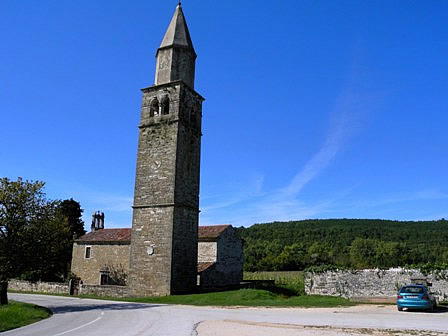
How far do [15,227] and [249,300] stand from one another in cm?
1246

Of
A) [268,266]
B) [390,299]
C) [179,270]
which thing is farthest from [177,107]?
[268,266]

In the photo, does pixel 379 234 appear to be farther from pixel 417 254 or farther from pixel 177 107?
pixel 177 107

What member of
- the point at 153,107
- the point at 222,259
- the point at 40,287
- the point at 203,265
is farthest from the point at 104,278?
the point at 153,107

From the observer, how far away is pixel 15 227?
19.2 meters

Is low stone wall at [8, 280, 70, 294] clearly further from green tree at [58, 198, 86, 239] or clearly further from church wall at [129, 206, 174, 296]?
green tree at [58, 198, 86, 239]

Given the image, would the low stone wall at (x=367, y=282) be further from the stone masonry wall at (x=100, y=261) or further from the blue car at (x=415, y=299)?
the stone masonry wall at (x=100, y=261)

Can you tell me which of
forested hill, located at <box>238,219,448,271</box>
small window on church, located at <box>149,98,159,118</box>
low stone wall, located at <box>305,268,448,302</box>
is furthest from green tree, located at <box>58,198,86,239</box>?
low stone wall, located at <box>305,268,448,302</box>

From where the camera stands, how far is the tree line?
738 inches

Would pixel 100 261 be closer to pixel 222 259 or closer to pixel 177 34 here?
pixel 222 259

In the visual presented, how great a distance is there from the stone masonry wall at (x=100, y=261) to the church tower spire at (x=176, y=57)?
1569 centimetres

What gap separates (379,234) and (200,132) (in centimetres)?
6576

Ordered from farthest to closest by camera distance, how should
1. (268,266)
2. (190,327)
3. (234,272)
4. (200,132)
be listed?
1. (268,266)
2. (234,272)
3. (200,132)
4. (190,327)

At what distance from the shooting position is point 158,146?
26.5 meters

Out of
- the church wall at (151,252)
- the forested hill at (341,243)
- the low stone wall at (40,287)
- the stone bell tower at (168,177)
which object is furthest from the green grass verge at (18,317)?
the forested hill at (341,243)
